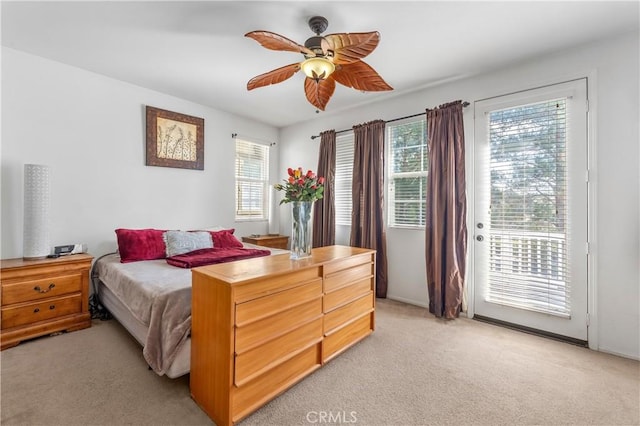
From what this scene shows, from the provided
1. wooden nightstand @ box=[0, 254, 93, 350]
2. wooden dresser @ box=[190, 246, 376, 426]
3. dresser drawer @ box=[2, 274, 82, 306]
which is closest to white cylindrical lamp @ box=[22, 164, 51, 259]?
wooden nightstand @ box=[0, 254, 93, 350]

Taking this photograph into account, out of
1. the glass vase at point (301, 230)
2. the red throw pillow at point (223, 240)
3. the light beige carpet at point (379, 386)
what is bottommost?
the light beige carpet at point (379, 386)

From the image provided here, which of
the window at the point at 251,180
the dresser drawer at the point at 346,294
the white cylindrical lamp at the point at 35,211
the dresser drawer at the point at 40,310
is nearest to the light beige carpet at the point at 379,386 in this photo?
the dresser drawer at the point at 40,310

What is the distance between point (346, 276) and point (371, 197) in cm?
167

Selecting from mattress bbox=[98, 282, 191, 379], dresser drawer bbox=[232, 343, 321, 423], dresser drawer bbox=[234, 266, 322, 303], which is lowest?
dresser drawer bbox=[232, 343, 321, 423]

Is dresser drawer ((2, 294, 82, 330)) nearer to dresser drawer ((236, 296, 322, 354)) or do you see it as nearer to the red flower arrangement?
dresser drawer ((236, 296, 322, 354))

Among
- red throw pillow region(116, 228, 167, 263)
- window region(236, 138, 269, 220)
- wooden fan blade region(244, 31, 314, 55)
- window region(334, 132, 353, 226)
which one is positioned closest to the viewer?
wooden fan blade region(244, 31, 314, 55)

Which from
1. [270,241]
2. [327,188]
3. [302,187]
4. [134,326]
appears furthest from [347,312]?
[270,241]

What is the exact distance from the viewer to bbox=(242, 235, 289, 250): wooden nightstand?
433 cm

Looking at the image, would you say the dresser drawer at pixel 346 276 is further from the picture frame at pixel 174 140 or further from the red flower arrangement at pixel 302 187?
the picture frame at pixel 174 140

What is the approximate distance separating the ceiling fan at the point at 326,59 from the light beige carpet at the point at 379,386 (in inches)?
83.8

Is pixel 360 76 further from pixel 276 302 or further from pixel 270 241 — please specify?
pixel 270 241

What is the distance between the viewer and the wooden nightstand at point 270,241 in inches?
170

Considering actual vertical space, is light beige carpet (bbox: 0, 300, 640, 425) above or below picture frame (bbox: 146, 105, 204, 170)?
below

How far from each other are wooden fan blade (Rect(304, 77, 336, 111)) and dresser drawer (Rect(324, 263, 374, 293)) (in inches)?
57.7
